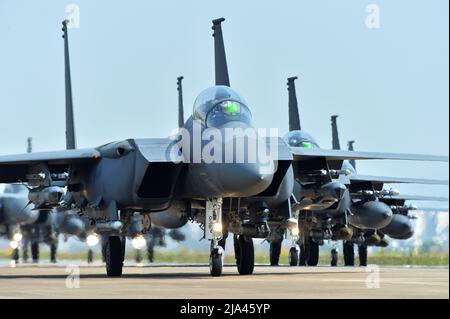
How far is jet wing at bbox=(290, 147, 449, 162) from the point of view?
23.4 metres

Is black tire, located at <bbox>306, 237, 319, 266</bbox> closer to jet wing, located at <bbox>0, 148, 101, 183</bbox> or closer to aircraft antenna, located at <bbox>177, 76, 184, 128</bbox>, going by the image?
aircraft antenna, located at <bbox>177, 76, 184, 128</bbox>

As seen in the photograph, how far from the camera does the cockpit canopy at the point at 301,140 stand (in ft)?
94.0

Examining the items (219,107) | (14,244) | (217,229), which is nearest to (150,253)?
(14,244)

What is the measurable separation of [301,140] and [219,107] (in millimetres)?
7833

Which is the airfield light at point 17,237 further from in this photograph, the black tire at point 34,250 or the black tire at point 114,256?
the black tire at point 114,256

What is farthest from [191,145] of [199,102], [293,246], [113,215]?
[293,246]

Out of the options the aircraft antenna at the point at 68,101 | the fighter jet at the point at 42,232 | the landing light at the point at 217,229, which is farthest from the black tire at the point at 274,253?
the landing light at the point at 217,229

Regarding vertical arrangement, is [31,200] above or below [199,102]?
below

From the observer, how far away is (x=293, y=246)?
1325 inches

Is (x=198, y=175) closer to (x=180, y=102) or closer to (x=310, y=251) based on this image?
(x=180, y=102)

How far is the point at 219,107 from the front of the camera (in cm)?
2123

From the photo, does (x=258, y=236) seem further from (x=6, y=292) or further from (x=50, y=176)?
(x=6, y=292)

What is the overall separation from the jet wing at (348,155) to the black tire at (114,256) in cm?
423

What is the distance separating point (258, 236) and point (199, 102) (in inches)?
135
